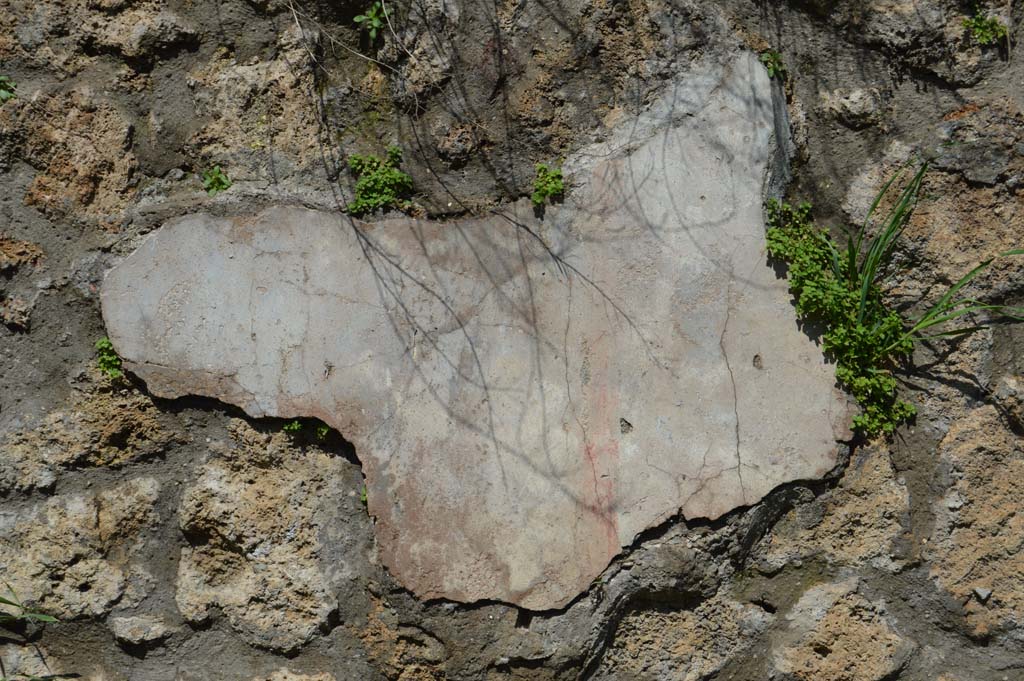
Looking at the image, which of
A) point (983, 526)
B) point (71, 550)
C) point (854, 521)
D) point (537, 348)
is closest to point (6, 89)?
point (71, 550)

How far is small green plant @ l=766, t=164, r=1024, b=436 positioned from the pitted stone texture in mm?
75

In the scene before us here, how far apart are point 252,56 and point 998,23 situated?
7.64ft

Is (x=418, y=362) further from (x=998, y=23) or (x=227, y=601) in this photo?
(x=998, y=23)

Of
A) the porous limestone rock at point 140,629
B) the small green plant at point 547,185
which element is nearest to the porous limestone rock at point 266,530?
the porous limestone rock at point 140,629

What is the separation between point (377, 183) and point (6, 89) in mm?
1202

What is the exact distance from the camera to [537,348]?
8.75ft

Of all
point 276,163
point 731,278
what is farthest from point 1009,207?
point 276,163

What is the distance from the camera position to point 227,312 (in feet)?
8.73

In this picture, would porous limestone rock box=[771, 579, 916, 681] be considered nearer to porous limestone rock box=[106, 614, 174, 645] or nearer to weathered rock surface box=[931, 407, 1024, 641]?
weathered rock surface box=[931, 407, 1024, 641]

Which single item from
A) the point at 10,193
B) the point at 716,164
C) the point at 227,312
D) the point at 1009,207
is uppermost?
the point at 1009,207

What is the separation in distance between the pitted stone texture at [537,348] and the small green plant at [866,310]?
8 centimetres

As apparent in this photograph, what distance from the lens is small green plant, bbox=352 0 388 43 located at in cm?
268

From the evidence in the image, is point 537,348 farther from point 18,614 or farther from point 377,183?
point 18,614

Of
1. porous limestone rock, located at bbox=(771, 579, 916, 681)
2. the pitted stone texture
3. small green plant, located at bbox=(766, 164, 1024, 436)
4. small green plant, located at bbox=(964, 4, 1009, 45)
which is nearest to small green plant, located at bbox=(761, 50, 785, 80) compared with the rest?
the pitted stone texture
